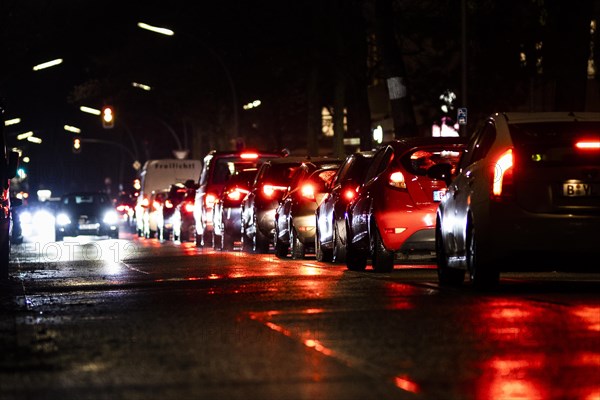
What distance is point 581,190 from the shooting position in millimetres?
14609

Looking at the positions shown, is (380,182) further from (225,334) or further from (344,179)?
(225,334)

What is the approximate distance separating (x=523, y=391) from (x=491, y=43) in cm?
3769

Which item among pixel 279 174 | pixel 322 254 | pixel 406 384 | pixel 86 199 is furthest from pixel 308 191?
pixel 86 199

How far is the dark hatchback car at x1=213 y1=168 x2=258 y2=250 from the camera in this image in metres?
32.9

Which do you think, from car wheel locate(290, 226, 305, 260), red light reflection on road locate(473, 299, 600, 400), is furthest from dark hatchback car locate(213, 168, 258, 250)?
red light reflection on road locate(473, 299, 600, 400)

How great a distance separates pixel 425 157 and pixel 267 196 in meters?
9.70

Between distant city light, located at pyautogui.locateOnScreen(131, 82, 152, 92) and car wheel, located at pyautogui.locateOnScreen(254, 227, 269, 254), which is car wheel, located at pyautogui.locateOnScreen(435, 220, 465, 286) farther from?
distant city light, located at pyautogui.locateOnScreen(131, 82, 152, 92)

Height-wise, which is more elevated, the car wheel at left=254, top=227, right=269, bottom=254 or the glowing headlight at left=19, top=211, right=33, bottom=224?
the glowing headlight at left=19, top=211, right=33, bottom=224

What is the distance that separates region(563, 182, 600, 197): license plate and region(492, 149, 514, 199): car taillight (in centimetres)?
49

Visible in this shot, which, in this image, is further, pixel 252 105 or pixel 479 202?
pixel 252 105

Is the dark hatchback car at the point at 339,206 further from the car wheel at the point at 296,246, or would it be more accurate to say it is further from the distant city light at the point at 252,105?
the distant city light at the point at 252,105

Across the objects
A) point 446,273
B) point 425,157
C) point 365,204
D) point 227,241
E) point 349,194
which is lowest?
point 446,273

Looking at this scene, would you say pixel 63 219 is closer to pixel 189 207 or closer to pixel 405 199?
pixel 189 207

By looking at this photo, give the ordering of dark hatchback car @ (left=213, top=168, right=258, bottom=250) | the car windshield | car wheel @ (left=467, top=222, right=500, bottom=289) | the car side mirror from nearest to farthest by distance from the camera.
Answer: car wheel @ (left=467, top=222, right=500, bottom=289)
the car side mirror
dark hatchback car @ (left=213, top=168, right=258, bottom=250)
the car windshield
